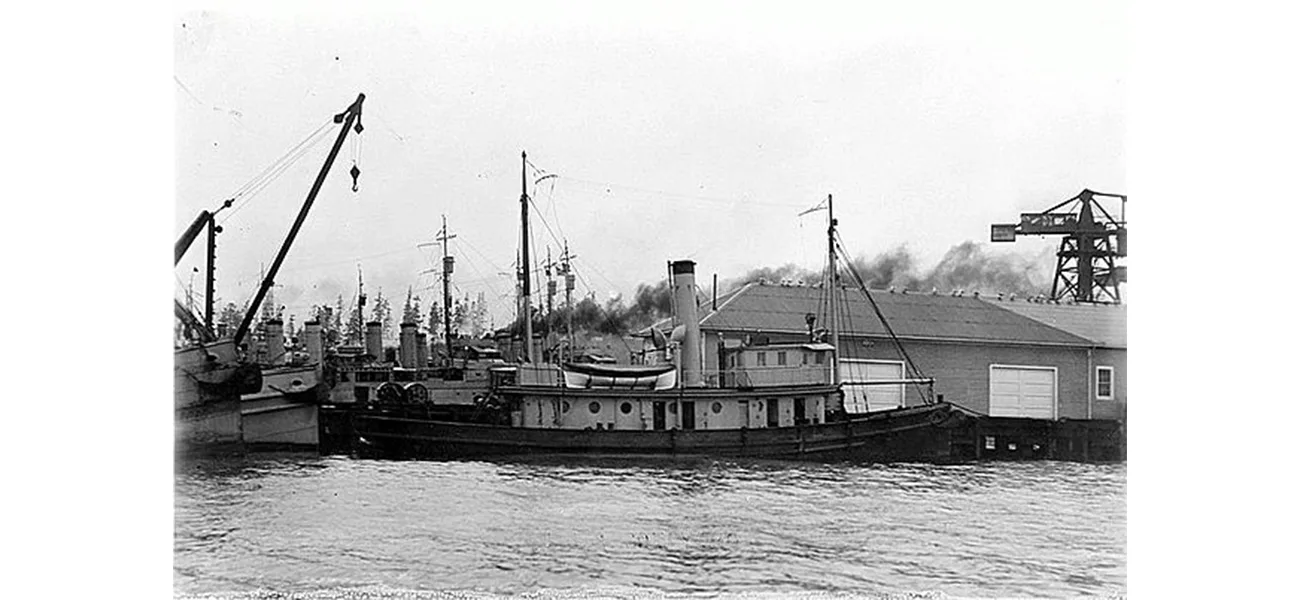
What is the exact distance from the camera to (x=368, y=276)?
16.3ft

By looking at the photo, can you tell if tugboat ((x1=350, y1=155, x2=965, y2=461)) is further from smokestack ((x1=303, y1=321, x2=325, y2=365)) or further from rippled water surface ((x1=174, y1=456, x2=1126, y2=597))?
smokestack ((x1=303, y1=321, x2=325, y2=365))

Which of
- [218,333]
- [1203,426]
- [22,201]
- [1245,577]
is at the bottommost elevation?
[1245,577]

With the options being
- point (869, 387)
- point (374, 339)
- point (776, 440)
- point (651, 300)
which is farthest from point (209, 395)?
point (869, 387)

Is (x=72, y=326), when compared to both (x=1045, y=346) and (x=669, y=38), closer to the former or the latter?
(x=669, y=38)

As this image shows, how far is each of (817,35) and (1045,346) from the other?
1.44 m

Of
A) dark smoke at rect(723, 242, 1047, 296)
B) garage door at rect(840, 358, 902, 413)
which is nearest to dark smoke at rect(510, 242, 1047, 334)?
dark smoke at rect(723, 242, 1047, 296)

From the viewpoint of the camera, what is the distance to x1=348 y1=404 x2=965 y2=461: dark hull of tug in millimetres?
5156

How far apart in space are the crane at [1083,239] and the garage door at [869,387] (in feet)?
2.06

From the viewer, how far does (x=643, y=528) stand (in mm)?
5090

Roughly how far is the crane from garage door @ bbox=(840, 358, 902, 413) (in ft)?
2.06

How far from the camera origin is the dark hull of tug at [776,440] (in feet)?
16.9

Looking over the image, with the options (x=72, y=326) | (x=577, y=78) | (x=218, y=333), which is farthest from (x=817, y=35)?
(x=72, y=326)

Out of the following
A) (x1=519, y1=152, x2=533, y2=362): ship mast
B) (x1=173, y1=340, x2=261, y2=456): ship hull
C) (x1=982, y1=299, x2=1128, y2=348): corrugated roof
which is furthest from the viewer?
(x1=982, y1=299, x2=1128, y2=348): corrugated roof

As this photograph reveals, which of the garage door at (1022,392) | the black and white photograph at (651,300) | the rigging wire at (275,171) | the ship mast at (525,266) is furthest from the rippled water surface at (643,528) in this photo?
the rigging wire at (275,171)
